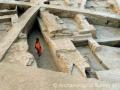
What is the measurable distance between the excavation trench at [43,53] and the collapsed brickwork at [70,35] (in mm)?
138

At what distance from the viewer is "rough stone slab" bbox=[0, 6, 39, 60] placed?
800 cm

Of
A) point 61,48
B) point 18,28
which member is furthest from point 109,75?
point 18,28

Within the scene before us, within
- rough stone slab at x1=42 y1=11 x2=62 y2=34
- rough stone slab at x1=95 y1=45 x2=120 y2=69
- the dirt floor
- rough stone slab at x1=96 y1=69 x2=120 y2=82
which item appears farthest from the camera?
rough stone slab at x1=42 y1=11 x2=62 y2=34

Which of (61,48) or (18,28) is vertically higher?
(18,28)

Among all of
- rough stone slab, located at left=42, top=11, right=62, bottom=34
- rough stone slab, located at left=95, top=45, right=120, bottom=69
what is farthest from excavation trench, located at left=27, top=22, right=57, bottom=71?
rough stone slab, located at left=95, top=45, right=120, bottom=69

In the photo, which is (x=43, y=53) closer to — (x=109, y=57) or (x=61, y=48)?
(x=61, y=48)

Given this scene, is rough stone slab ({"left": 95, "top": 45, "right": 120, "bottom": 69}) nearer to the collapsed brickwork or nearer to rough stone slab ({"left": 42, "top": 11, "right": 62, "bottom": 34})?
the collapsed brickwork

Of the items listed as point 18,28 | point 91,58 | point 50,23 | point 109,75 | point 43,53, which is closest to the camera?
point 109,75

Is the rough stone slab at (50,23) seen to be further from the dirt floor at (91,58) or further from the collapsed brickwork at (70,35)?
the dirt floor at (91,58)

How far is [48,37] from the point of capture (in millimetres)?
9250

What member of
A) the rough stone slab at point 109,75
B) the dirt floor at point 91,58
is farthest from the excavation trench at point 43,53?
the rough stone slab at point 109,75

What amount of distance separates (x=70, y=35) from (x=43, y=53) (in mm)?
1177

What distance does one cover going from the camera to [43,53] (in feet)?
29.4

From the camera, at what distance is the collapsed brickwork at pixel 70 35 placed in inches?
289
